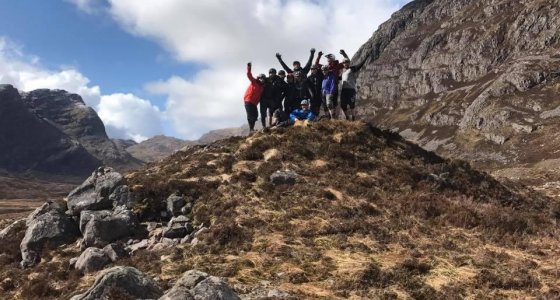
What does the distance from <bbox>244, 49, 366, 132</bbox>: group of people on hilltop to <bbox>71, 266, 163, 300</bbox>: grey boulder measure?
17.4m

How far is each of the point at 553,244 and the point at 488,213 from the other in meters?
A: 2.92

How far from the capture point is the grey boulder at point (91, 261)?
16.7 meters

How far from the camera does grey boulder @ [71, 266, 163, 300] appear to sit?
35.8 feet

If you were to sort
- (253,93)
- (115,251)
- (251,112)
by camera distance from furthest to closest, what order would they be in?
(251,112), (253,93), (115,251)

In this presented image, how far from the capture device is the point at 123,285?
11094 millimetres

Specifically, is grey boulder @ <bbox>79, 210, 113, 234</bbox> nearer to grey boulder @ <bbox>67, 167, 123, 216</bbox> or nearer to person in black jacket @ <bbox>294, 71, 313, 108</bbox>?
grey boulder @ <bbox>67, 167, 123, 216</bbox>

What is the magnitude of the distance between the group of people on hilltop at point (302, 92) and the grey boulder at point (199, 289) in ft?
57.6

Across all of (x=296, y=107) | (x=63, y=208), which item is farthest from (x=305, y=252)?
(x=296, y=107)

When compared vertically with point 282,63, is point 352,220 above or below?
below

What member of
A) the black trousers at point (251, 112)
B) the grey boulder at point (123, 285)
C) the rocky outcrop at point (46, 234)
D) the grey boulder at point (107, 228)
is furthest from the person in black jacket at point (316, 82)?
the grey boulder at point (123, 285)

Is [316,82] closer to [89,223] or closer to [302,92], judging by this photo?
[302,92]

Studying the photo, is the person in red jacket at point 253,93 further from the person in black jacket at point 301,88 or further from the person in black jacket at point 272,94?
the person in black jacket at point 301,88

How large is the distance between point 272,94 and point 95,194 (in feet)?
39.2

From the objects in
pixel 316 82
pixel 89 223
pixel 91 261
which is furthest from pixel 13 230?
pixel 316 82
